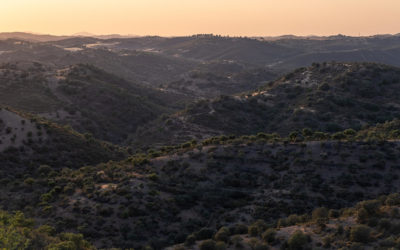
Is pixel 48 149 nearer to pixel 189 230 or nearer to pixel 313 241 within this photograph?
pixel 189 230

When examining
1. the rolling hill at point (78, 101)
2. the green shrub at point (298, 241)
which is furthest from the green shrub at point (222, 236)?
Answer: the rolling hill at point (78, 101)

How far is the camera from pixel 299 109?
85750 mm

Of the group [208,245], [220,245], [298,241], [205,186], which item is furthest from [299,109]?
[298,241]

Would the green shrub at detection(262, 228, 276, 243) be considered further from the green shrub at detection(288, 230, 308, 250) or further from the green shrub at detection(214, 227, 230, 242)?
the green shrub at detection(214, 227, 230, 242)

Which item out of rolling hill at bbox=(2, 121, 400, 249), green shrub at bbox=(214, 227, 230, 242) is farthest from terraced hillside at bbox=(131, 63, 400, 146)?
green shrub at bbox=(214, 227, 230, 242)

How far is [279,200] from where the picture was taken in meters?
36.5

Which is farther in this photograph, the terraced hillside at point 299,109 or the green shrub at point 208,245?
the terraced hillside at point 299,109

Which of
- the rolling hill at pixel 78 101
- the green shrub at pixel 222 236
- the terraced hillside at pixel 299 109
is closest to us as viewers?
the green shrub at pixel 222 236

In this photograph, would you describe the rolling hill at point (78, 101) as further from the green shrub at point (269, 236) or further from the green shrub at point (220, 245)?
the green shrub at point (269, 236)

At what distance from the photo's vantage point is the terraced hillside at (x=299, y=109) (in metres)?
80.2

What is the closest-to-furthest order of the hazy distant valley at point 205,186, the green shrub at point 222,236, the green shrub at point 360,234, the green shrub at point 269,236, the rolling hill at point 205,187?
the green shrub at point 360,234, the green shrub at point 269,236, the hazy distant valley at point 205,186, the green shrub at point 222,236, the rolling hill at point 205,187

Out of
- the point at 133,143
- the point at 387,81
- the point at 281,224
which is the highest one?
the point at 387,81

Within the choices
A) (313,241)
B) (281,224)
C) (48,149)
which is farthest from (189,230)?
(48,149)

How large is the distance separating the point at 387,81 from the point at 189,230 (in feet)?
259
